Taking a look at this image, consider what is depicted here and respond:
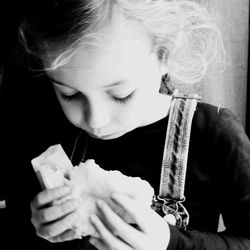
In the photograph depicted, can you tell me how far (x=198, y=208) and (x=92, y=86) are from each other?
1.21 ft

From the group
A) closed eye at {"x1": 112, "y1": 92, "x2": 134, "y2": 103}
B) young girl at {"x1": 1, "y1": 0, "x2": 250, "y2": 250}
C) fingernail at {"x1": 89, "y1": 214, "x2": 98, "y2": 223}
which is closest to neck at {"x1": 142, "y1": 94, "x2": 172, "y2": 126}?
young girl at {"x1": 1, "y1": 0, "x2": 250, "y2": 250}

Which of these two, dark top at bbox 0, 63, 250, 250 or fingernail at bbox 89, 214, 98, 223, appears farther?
dark top at bbox 0, 63, 250, 250

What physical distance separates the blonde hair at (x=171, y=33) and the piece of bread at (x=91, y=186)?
0.59ft

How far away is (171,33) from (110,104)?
18cm

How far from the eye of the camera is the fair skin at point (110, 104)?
58cm

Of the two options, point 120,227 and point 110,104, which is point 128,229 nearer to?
point 120,227

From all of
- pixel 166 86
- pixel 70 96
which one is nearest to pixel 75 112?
pixel 70 96

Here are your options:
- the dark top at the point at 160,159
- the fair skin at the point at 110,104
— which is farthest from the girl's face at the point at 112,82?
the dark top at the point at 160,159

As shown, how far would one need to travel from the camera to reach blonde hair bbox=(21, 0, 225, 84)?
58 centimetres

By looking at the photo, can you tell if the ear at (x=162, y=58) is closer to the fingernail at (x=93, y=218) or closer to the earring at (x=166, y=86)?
the earring at (x=166, y=86)

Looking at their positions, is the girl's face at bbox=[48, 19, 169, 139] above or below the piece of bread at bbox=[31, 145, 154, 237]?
above

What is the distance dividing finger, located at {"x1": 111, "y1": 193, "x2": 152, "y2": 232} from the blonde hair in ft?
0.75

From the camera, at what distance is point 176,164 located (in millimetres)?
724

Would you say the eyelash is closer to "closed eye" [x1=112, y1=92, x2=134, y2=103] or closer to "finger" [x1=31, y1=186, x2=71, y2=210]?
"closed eye" [x1=112, y1=92, x2=134, y2=103]
